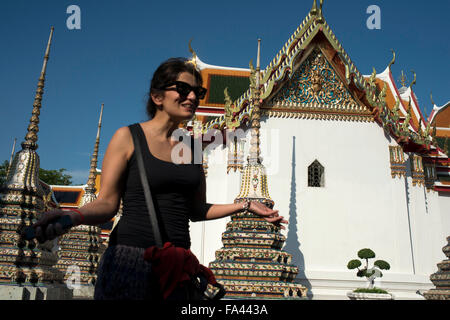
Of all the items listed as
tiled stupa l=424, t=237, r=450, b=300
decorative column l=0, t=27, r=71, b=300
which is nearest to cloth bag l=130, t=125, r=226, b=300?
decorative column l=0, t=27, r=71, b=300

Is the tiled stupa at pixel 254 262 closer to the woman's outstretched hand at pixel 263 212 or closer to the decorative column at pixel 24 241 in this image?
A: the decorative column at pixel 24 241

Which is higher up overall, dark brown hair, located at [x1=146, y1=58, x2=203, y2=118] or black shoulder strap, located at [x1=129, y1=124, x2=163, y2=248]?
dark brown hair, located at [x1=146, y1=58, x2=203, y2=118]

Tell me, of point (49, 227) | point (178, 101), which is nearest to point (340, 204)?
point (178, 101)

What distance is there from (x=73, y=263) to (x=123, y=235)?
908 cm

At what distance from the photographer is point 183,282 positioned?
1.26m

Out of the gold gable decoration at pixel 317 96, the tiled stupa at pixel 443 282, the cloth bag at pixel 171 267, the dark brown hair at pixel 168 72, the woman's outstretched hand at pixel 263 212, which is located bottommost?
the tiled stupa at pixel 443 282

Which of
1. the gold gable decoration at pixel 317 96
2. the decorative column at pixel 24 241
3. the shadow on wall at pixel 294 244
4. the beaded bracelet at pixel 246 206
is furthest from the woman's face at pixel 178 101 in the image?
the gold gable decoration at pixel 317 96

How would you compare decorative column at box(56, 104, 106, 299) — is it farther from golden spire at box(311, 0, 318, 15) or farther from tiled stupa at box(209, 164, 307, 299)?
golden spire at box(311, 0, 318, 15)

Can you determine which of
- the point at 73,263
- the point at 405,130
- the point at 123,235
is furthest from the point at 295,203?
the point at 123,235

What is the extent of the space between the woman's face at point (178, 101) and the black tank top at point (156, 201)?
6.0 inches

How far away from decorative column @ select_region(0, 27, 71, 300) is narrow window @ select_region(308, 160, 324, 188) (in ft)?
20.4

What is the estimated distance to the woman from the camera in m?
1.25

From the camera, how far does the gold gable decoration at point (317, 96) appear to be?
32.6 ft
